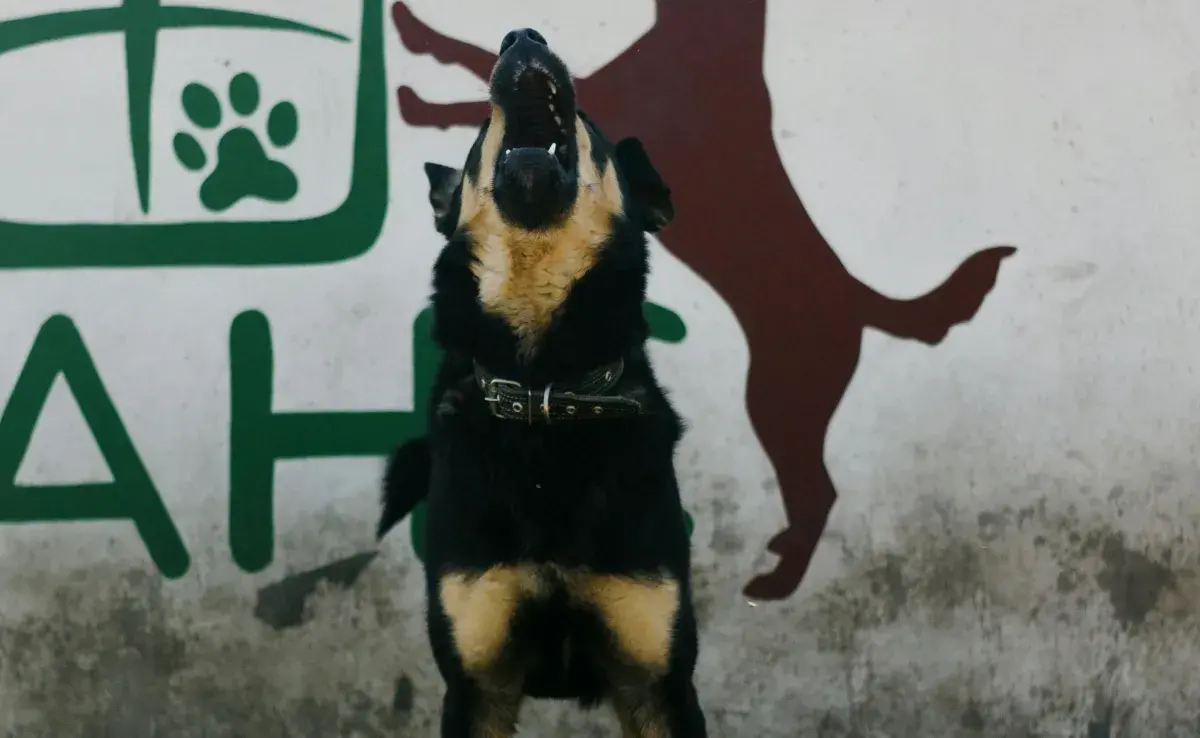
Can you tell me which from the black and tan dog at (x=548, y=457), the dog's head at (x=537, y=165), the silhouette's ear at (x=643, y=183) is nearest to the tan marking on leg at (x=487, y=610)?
the black and tan dog at (x=548, y=457)

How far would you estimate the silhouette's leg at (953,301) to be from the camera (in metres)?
2.31

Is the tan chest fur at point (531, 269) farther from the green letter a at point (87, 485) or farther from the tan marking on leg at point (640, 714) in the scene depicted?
the green letter a at point (87, 485)

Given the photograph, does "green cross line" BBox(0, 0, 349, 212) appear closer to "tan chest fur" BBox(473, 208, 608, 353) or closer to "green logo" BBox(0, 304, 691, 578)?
"green logo" BBox(0, 304, 691, 578)

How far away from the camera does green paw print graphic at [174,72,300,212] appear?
232 cm

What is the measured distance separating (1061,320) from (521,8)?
161cm

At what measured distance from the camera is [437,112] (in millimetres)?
2332

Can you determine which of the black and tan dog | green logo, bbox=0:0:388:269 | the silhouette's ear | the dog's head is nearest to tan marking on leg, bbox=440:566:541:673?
the black and tan dog

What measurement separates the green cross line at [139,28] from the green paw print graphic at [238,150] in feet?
0.35

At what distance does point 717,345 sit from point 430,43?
42.8 inches

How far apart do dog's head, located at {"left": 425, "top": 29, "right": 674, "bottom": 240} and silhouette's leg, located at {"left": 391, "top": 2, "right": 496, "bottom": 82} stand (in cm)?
75

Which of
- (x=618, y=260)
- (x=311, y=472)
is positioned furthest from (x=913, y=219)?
(x=311, y=472)

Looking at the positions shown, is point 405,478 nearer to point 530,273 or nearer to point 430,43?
point 530,273

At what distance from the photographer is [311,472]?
7.74ft

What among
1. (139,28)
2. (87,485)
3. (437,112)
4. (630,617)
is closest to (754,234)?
(437,112)
